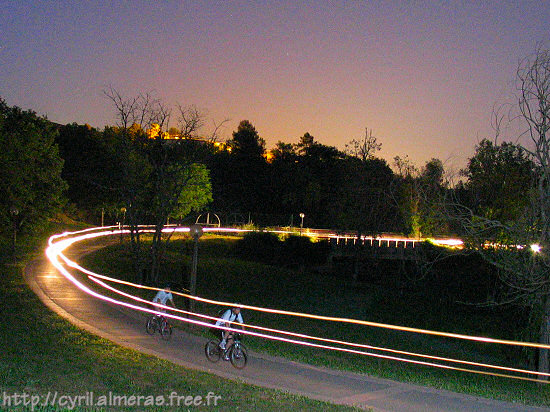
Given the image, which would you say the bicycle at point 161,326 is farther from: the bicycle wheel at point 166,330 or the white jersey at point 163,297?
the white jersey at point 163,297

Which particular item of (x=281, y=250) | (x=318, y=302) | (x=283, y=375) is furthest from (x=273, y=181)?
(x=283, y=375)

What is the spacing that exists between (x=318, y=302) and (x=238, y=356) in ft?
106

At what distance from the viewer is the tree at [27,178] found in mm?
35438

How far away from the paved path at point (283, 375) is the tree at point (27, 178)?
15.2m

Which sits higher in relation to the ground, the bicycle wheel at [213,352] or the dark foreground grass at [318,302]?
the bicycle wheel at [213,352]

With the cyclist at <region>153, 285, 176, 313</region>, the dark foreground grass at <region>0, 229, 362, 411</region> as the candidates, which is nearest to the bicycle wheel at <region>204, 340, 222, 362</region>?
the dark foreground grass at <region>0, 229, 362, 411</region>

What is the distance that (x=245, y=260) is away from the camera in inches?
2255

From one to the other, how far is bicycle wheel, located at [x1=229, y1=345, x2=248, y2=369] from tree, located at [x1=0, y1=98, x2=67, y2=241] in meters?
23.9

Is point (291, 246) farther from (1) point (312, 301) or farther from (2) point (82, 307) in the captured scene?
(2) point (82, 307)

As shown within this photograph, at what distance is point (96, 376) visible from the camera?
1165 cm

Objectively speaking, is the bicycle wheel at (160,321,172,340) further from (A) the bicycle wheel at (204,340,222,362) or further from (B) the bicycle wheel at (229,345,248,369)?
(B) the bicycle wheel at (229,345,248,369)

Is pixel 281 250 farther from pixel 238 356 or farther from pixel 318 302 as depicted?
pixel 238 356

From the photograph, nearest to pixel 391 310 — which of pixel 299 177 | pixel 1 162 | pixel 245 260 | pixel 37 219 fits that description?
pixel 245 260

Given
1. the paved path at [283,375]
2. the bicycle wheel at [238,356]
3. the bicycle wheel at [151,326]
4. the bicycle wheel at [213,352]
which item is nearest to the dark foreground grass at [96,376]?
the paved path at [283,375]
